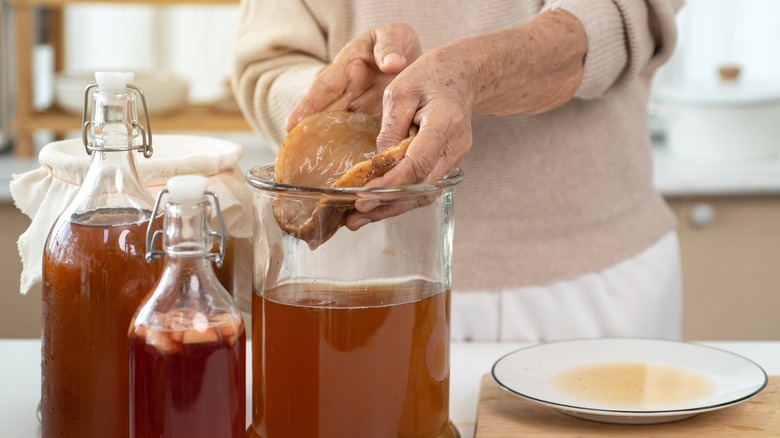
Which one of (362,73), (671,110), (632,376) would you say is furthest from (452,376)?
(671,110)

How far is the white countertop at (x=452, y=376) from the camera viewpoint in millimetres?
788

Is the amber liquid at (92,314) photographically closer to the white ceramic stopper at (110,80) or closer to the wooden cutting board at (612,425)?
the white ceramic stopper at (110,80)

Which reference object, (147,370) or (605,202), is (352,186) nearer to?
(147,370)

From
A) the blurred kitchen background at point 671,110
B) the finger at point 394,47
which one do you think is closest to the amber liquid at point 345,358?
the finger at point 394,47

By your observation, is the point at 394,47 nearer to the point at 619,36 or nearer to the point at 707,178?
the point at 619,36

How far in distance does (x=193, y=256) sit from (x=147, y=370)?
2.8 inches

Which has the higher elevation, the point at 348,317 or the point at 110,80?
the point at 110,80

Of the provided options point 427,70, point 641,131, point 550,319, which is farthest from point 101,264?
point 641,131

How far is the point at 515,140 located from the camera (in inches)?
45.7

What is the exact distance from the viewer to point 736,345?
3.30 feet

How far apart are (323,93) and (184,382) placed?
0.32m

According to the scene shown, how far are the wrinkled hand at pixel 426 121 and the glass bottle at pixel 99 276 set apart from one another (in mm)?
147

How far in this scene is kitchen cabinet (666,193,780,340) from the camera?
7.47 ft

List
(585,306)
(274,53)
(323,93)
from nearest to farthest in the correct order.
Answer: (323,93) < (274,53) < (585,306)
